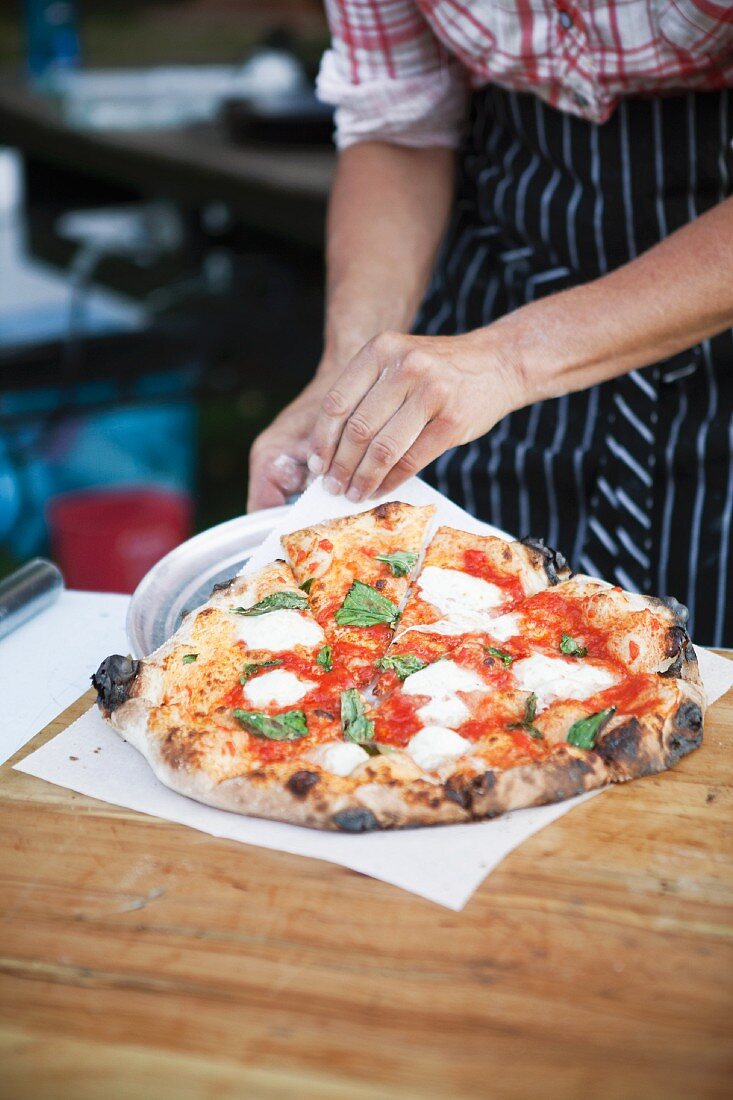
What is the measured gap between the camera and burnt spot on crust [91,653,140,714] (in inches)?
69.2

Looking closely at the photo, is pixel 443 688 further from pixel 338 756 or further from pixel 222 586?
pixel 222 586

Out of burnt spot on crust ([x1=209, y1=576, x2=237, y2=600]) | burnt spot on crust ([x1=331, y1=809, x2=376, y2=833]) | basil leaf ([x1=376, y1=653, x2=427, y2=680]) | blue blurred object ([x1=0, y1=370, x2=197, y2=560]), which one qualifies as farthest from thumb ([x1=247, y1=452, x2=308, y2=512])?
blue blurred object ([x1=0, y1=370, x2=197, y2=560])

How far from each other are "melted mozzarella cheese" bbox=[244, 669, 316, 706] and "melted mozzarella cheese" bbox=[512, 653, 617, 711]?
13.2 inches

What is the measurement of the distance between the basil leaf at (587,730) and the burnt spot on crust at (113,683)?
2.20 ft

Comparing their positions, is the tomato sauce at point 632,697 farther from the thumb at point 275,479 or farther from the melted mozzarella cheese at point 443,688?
the thumb at point 275,479

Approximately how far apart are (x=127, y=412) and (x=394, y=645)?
3.49 metres

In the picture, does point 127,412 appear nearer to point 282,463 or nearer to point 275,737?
point 282,463

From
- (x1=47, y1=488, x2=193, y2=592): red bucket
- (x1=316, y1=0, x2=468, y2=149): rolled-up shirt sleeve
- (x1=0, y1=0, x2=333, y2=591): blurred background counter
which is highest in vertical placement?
(x1=316, y1=0, x2=468, y2=149): rolled-up shirt sleeve

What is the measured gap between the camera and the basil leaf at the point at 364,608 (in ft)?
6.51

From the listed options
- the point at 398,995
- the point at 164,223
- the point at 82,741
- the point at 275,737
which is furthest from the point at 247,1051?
the point at 164,223

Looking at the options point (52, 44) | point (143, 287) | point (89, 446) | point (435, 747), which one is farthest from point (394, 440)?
point (52, 44)

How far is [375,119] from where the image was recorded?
9.01 ft

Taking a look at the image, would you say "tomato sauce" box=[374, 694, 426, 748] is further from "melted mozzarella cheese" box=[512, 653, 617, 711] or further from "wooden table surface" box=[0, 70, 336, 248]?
"wooden table surface" box=[0, 70, 336, 248]

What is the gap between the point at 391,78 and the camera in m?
2.68
